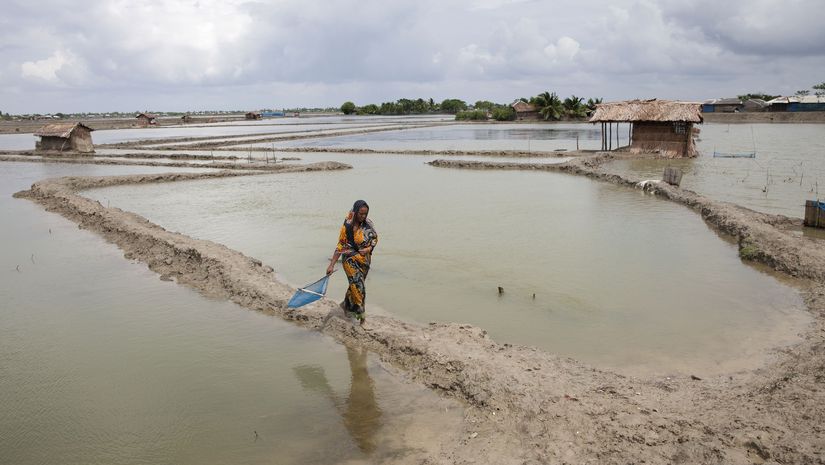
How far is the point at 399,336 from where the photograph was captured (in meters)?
5.23

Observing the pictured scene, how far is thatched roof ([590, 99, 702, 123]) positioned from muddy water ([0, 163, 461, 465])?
66.0ft

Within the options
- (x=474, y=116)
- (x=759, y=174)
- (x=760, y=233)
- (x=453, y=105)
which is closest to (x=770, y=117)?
(x=474, y=116)

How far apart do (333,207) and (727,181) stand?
11.7 m

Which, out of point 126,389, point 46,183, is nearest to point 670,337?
point 126,389

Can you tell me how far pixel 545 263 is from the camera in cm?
798

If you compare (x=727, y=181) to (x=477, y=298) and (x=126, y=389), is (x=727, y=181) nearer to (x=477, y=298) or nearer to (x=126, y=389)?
(x=477, y=298)

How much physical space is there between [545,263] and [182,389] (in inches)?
205

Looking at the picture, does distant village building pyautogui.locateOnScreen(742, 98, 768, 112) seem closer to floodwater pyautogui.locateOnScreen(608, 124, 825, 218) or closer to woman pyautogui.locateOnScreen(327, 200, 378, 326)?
floodwater pyautogui.locateOnScreen(608, 124, 825, 218)

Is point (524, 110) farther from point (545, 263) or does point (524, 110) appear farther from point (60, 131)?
point (545, 263)

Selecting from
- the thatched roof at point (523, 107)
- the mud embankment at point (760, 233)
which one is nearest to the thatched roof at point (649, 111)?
the mud embankment at point (760, 233)

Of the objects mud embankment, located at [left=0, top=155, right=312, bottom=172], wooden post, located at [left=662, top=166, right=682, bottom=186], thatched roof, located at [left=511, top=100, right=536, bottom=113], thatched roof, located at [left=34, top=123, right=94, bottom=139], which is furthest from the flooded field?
thatched roof, located at [left=511, top=100, right=536, bottom=113]

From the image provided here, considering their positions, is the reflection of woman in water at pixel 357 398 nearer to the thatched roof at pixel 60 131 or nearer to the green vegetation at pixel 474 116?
the thatched roof at pixel 60 131

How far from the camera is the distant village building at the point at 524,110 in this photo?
62.1 meters

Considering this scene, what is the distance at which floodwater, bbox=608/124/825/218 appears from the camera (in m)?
13.0
